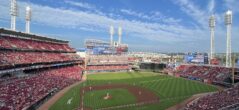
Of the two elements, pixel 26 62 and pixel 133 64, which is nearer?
pixel 26 62

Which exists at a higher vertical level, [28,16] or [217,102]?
[28,16]

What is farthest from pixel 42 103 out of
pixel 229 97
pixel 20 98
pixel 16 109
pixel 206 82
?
pixel 206 82

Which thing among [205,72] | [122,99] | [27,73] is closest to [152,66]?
[205,72]

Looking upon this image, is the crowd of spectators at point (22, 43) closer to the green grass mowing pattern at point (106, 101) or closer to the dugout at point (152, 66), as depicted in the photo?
the green grass mowing pattern at point (106, 101)

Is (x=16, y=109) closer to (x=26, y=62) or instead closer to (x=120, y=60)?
(x=26, y=62)

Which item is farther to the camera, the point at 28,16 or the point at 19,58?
the point at 28,16

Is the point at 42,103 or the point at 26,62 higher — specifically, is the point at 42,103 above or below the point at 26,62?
below

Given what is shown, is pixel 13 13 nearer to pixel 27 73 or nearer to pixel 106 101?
pixel 27 73
